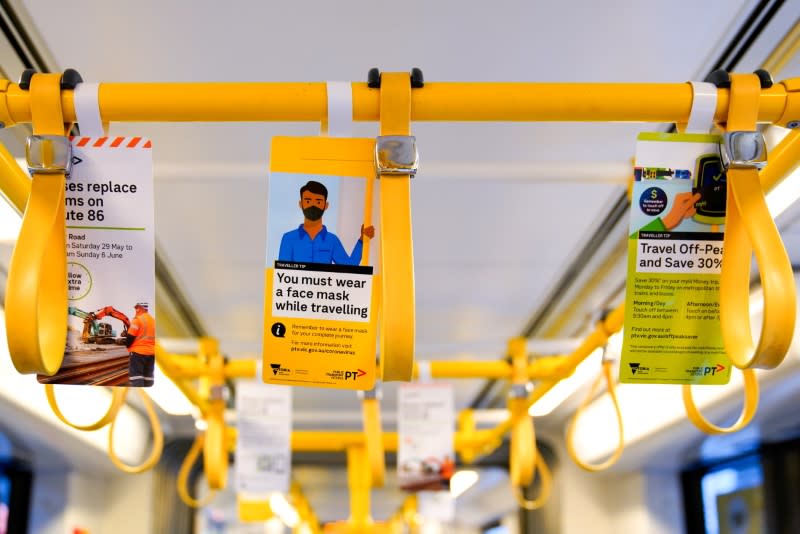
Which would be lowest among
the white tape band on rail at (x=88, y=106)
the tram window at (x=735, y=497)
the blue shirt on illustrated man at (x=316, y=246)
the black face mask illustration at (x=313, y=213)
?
the tram window at (x=735, y=497)

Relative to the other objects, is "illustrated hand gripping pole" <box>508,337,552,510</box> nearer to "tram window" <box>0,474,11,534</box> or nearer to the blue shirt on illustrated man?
the blue shirt on illustrated man

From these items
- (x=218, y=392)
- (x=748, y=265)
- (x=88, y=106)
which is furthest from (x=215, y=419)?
(x=748, y=265)

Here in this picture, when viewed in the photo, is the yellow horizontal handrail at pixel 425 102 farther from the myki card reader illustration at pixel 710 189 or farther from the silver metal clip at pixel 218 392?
the silver metal clip at pixel 218 392

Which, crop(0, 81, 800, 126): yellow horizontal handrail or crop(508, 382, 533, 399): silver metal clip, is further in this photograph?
crop(508, 382, 533, 399): silver metal clip

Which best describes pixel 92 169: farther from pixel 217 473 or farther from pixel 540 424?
pixel 540 424

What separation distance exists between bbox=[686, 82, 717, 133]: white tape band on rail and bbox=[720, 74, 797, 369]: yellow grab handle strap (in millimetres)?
31

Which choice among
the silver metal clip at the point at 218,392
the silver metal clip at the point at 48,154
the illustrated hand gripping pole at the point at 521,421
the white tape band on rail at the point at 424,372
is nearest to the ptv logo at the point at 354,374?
the silver metal clip at the point at 48,154

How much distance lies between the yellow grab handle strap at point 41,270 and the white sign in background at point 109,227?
0.03 metres

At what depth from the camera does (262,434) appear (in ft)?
12.6

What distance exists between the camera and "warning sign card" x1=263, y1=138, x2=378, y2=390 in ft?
5.12

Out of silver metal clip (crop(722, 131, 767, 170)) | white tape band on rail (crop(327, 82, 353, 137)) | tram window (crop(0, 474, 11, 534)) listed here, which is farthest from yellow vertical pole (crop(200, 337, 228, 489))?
tram window (crop(0, 474, 11, 534))

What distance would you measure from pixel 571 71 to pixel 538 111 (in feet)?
Answer: 2.56

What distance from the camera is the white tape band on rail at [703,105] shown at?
1504mm

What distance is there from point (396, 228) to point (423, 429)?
247 centimetres
